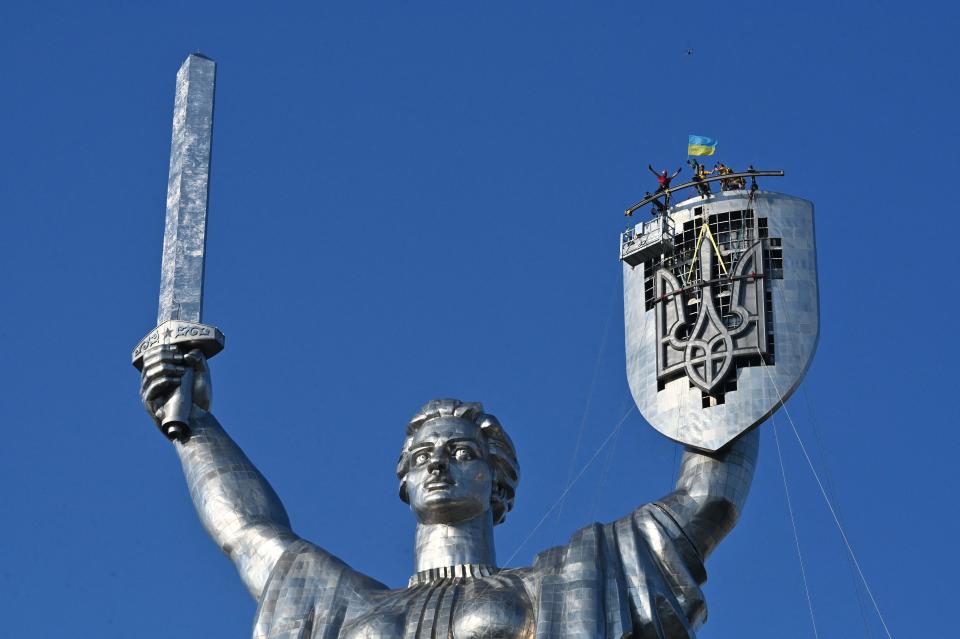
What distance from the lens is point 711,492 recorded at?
26.8 meters

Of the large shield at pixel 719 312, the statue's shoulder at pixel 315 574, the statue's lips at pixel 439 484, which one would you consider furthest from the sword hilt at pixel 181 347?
the large shield at pixel 719 312

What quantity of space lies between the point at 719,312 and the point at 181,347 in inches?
227

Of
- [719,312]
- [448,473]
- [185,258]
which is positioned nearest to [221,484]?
[185,258]

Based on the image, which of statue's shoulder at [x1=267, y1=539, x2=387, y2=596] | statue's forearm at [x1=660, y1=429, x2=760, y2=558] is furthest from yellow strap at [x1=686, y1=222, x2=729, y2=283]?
statue's shoulder at [x1=267, y1=539, x2=387, y2=596]

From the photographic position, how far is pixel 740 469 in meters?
27.0

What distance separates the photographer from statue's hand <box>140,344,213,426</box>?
93.9ft

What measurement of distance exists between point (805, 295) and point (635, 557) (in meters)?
3.35

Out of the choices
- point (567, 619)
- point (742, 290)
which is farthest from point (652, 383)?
point (567, 619)

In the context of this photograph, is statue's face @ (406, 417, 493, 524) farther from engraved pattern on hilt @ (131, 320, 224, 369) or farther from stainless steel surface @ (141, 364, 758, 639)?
engraved pattern on hilt @ (131, 320, 224, 369)

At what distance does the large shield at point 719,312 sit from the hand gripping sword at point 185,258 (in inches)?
180

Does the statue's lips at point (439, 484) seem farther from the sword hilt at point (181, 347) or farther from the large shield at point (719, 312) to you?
the sword hilt at point (181, 347)

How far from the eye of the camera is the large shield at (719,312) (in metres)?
27.0

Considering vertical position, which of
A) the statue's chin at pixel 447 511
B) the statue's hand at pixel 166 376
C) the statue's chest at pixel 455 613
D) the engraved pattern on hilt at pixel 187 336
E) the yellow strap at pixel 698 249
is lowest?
the statue's chest at pixel 455 613

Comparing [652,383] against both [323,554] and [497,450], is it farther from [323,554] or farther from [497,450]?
[323,554]
